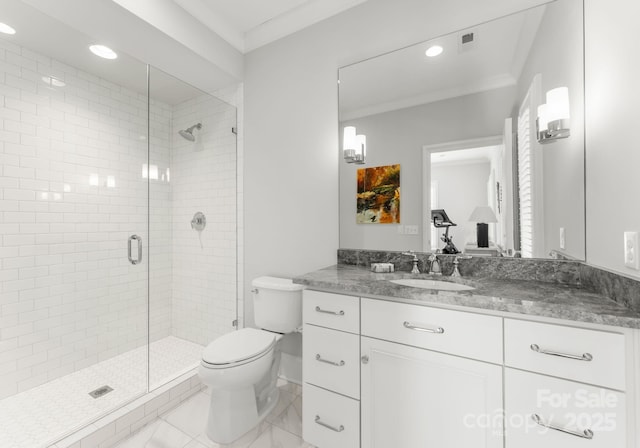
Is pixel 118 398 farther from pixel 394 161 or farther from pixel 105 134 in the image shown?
pixel 394 161

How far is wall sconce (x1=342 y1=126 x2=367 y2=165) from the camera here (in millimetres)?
1856

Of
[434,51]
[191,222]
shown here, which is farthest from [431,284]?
[191,222]

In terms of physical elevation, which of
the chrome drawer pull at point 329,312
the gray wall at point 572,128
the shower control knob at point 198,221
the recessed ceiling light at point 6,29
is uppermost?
the recessed ceiling light at point 6,29

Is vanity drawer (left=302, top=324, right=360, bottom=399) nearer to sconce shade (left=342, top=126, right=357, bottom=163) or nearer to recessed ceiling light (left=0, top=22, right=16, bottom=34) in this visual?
sconce shade (left=342, top=126, right=357, bottom=163)

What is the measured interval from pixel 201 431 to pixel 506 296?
1.75m

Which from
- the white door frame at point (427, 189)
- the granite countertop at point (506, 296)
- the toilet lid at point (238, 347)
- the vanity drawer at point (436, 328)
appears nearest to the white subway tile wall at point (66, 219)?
the toilet lid at point (238, 347)

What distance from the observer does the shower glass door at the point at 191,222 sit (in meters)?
2.44

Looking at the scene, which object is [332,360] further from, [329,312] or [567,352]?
[567,352]

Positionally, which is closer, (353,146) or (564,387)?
(564,387)

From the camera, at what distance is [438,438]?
3.63 ft

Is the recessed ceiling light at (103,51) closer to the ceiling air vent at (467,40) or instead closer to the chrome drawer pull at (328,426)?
the ceiling air vent at (467,40)

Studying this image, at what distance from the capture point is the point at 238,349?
1593 mm

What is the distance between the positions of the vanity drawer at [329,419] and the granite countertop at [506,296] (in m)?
0.53

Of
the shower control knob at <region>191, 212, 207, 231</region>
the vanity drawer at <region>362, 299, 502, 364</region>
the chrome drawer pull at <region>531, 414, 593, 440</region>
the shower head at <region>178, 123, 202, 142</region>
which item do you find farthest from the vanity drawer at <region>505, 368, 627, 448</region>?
the shower head at <region>178, 123, 202, 142</region>
